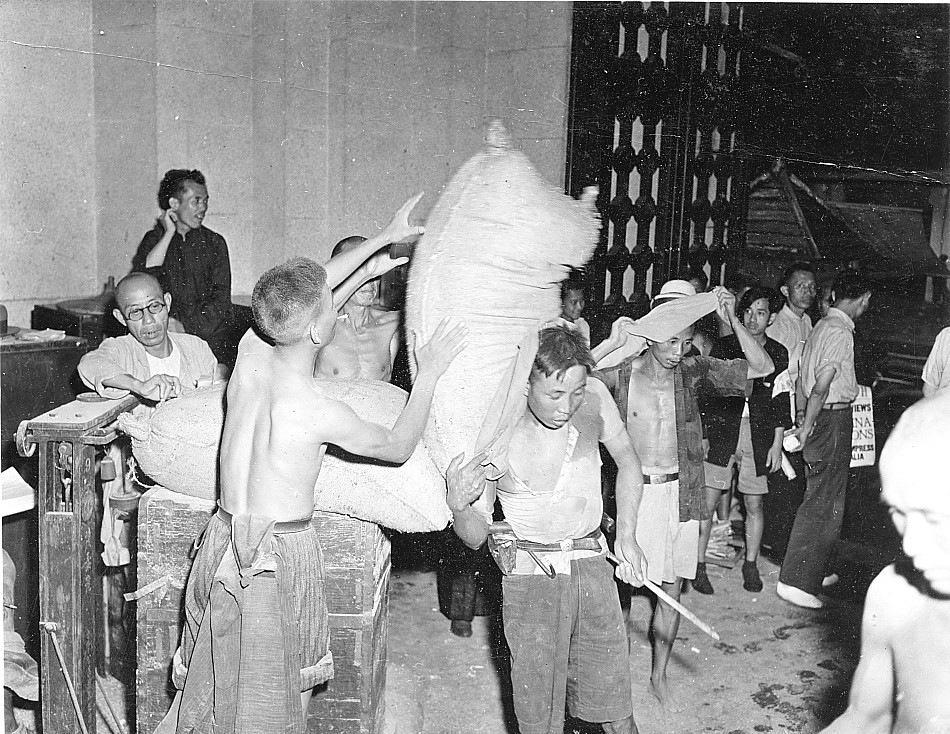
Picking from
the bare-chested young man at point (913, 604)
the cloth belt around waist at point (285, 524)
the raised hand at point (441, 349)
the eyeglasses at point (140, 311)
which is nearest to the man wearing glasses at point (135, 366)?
the eyeglasses at point (140, 311)

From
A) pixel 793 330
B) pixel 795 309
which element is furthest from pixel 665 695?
pixel 795 309

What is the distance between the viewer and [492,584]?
4.94 meters

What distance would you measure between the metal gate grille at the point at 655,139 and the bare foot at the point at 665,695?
7.31 ft

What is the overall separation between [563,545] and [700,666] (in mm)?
1680

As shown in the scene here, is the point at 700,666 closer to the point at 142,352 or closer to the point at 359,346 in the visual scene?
the point at 359,346

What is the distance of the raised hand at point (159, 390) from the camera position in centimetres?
330

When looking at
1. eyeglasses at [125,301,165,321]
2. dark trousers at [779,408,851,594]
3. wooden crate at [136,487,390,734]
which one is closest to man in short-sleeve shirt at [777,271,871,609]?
dark trousers at [779,408,851,594]

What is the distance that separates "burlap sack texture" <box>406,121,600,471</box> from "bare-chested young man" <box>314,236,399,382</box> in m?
1.19

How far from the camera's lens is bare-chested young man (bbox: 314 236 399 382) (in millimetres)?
4113

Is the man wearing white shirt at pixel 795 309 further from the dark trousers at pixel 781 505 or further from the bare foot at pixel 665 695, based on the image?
the bare foot at pixel 665 695

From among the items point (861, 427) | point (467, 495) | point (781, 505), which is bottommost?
point (781, 505)

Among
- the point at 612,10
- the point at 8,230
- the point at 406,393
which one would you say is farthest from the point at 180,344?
the point at 612,10

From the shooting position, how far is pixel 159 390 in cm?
331

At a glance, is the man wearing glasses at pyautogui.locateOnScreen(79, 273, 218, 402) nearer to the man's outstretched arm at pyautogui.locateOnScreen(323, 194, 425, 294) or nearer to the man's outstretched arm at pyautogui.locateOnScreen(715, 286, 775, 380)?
the man's outstretched arm at pyautogui.locateOnScreen(323, 194, 425, 294)
